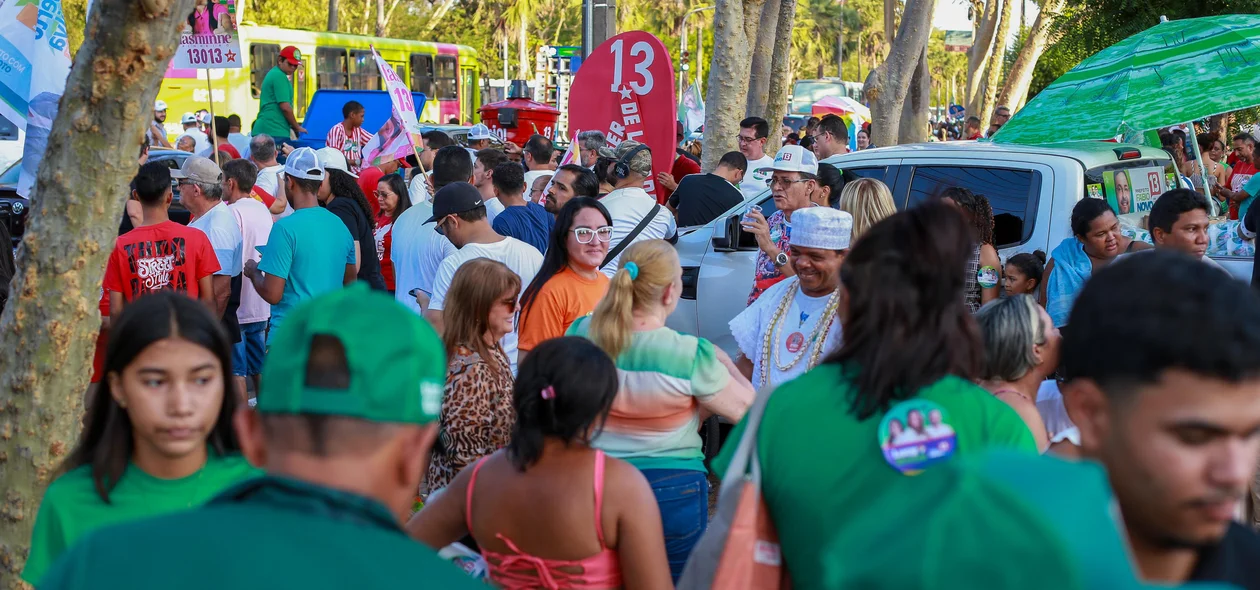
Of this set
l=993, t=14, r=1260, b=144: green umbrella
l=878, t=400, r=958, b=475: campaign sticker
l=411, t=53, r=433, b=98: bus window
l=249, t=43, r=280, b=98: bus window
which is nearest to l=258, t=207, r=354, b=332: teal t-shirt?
l=993, t=14, r=1260, b=144: green umbrella

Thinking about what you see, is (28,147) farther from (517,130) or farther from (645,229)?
(517,130)

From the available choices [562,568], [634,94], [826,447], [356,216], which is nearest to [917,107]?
[634,94]

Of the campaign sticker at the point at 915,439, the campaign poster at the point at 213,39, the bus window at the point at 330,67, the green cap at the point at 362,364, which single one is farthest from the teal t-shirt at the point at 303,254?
the bus window at the point at 330,67

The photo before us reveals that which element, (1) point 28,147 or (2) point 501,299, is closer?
(2) point 501,299

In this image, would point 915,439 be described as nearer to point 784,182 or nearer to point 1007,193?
point 784,182

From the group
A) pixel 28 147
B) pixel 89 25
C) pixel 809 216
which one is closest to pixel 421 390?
pixel 89 25

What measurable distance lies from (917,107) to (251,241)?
14.4 metres

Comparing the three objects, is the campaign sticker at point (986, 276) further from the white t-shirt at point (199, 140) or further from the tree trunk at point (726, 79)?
the white t-shirt at point (199, 140)

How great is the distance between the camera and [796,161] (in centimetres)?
732

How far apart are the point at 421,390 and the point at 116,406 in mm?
1445

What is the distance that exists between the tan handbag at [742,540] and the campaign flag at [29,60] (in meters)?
5.79

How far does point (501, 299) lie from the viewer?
4289 mm

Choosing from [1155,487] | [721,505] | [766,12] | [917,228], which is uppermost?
[766,12]

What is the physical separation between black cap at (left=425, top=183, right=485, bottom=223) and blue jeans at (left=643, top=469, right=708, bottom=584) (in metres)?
2.64
